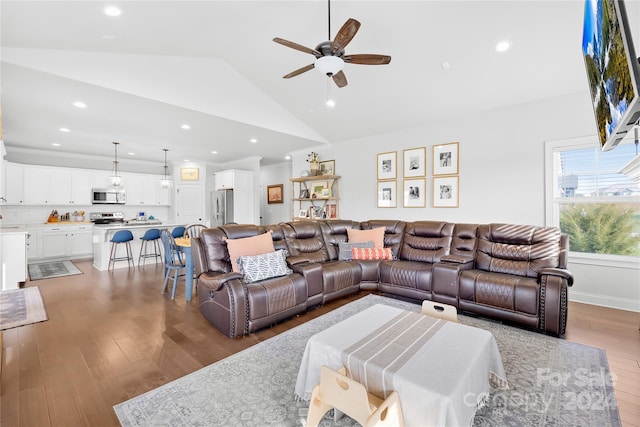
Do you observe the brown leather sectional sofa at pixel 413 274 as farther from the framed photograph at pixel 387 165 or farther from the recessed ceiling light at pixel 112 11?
the recessed ceiling light at pixel 112 11

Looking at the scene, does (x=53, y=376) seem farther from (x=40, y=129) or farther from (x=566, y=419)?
(x=40, y=129)

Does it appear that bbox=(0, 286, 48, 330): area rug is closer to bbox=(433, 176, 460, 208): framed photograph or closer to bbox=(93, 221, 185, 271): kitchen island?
bbox=(93, 221, 185, 271): kitchen island

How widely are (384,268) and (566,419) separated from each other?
2439mm

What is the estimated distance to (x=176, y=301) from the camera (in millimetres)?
3750

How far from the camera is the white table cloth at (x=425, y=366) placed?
1258mm

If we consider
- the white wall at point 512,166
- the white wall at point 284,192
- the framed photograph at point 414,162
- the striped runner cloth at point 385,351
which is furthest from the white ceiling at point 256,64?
the white wall at point 284,192

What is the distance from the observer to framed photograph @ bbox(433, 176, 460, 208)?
4605 millimetres

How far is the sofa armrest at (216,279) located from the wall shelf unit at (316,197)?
3.48m

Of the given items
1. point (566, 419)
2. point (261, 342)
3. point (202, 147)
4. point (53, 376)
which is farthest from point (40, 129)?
point (566, 419)

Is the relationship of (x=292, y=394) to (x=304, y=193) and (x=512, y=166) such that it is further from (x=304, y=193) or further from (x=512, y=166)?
(x=304, y=193)

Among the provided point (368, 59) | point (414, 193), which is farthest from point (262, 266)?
point (414, 193)

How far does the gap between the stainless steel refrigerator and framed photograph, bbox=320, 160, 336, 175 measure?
8.76ft

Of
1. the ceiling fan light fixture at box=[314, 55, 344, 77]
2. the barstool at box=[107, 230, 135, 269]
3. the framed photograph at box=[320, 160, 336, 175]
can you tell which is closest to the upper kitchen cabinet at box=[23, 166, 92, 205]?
the barstool at box=[107, 230, 135, 269]

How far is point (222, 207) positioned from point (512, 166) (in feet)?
21.4
